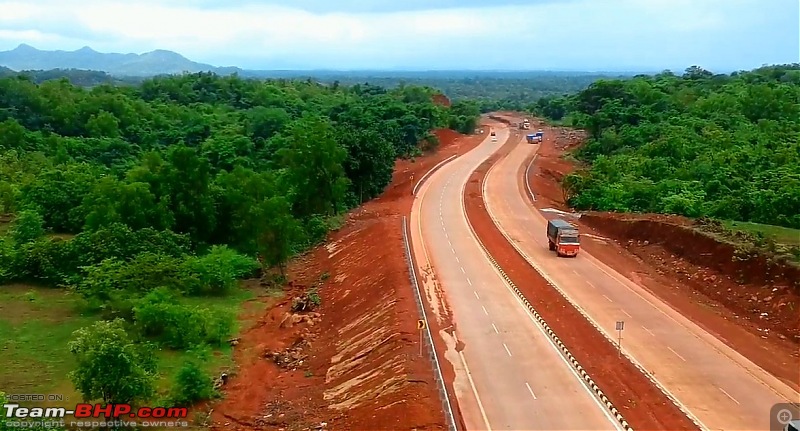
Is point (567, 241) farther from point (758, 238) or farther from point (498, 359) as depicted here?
point (498, 359)

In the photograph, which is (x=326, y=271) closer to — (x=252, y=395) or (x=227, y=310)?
(x=227, y=310)

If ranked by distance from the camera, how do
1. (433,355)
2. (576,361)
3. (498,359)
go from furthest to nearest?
1. (433,355)
2. (498,359)
3. (576,361)

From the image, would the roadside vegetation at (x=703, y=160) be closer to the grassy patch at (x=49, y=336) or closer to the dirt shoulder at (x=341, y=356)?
the dirt shoulder at (x=341, y=356)

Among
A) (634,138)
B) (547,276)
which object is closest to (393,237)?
(547,276)

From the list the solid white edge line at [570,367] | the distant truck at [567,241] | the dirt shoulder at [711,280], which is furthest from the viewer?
the distant truck at [567,241]

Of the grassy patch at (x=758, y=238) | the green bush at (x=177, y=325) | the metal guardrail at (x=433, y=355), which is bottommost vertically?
the green bush at (x=177, y=325)

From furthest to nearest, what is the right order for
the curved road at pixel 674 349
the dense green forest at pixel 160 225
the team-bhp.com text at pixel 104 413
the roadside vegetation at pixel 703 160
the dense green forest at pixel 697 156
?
the dense green forest at pixel 697 156
the roadside vegetation at pixel 703 160
the dense green forest at pixel 160 225
the curved road at pixel 674 349
the team-bhp.com text at pixel 104 413

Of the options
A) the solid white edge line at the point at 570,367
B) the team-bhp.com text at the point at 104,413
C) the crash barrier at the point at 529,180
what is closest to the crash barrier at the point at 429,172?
the crash barrier at the point at 529,180

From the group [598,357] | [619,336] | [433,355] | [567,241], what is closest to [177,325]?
[433,355]
